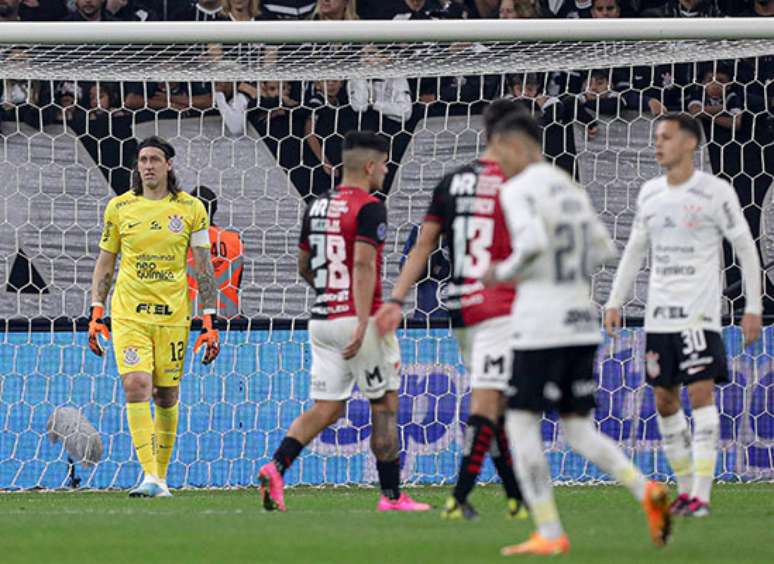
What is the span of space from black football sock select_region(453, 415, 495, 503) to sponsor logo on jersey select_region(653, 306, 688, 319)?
51.3 inches

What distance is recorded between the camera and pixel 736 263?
1164 cm

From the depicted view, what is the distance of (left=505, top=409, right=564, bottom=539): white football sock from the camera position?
5703mm

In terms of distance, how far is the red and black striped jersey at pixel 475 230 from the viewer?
7461mm

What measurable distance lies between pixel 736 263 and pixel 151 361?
4.41 meters

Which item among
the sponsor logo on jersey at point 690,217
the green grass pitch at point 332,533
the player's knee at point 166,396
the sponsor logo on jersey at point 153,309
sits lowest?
the green grass pitch at point 332,533

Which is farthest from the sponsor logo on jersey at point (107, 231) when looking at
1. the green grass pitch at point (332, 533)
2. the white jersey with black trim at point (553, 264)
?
the white jersey with black trim at point (553, 264)

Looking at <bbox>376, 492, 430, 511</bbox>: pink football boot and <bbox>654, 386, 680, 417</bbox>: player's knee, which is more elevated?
<bbox>654, 386, 680, 417</bbox>: player's knee

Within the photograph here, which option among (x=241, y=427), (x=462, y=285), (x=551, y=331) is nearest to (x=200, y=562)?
(x=551, y=331)

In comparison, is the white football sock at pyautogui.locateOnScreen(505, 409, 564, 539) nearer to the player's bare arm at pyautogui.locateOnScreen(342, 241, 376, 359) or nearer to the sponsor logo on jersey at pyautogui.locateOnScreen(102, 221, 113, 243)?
the player's bare arm at pyautogui.locateOnScreen(342, 241, 376, 359)

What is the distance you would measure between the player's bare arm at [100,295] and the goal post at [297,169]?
1073 millimetres

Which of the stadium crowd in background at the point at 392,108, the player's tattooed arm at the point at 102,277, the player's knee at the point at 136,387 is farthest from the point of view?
the stadium crowd in background at the point at 392,108

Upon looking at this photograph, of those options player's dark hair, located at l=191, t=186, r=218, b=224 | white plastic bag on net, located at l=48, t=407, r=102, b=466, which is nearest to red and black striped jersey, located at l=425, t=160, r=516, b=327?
white plastic bag on net, located at l=48, t=407, r=102, b=466

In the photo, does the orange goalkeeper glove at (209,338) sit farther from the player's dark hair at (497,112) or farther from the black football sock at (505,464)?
the player's dark hair at (497,112)

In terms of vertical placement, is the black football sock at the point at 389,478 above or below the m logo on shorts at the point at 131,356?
below
